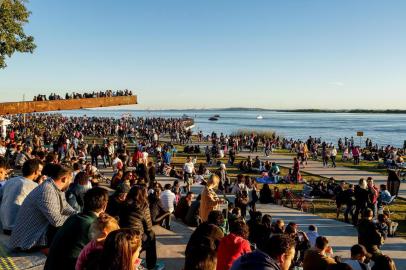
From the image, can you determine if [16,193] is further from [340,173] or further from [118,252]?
[340,173]

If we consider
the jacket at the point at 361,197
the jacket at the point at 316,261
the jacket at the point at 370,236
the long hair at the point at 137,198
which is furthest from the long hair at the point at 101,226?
the jacket at the point at 361,197

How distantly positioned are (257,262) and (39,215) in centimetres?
304

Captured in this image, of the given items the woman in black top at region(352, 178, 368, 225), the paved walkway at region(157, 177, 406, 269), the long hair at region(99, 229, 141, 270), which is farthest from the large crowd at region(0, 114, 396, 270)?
the woman in black top at region(352, 178, 368, 225)

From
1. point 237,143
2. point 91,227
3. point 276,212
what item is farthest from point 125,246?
point 237,143

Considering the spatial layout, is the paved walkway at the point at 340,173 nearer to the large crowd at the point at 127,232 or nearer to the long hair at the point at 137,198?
the large crowd at the point at 127,232

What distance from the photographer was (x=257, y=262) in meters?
3.14

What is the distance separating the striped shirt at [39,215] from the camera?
4.65 m

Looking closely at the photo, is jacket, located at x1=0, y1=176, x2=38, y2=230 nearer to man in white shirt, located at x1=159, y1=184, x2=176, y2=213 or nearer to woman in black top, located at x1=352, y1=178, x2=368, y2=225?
man in white shirt, located at x1=159, y1=184, x2=176, y2=213

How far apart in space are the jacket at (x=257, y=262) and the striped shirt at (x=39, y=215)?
8.48 ft

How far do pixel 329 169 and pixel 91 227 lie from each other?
24.1 meters

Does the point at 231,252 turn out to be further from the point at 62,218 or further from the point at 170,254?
the point at 170,254

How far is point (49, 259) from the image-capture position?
12.1 ft

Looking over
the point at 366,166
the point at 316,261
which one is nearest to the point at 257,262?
the point at 316,261

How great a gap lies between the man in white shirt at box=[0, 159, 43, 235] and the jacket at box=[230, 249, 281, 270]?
12.2 ft
